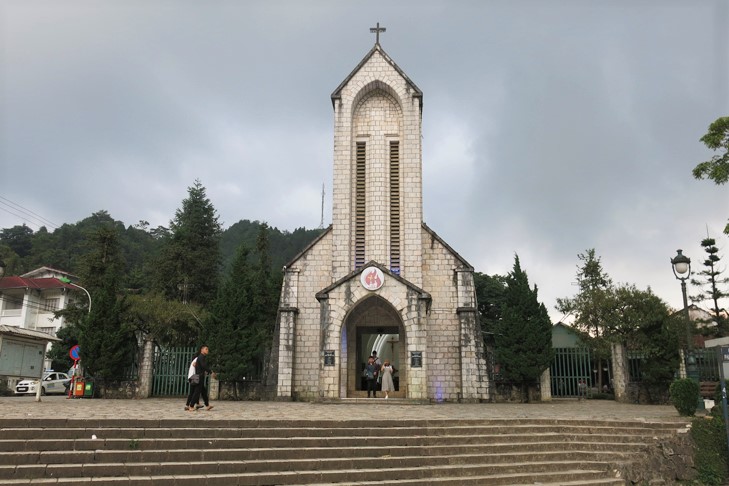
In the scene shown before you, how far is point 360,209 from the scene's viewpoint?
2302 cm

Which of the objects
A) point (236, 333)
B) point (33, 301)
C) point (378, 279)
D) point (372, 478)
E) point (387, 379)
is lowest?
point (372, 478)

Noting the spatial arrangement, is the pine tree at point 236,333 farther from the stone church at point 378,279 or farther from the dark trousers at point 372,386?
the dark trousers at point 372,386

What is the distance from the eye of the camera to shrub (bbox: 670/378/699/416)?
568 inches

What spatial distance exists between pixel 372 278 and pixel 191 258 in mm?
30525

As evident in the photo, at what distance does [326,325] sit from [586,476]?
10.8 m

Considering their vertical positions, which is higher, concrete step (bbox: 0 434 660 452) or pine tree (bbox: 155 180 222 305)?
pine tree (bbox: 155 180 222 305)

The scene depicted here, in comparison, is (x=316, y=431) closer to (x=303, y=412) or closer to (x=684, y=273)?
(x=303, y=412)

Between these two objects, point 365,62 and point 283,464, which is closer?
point 283,464

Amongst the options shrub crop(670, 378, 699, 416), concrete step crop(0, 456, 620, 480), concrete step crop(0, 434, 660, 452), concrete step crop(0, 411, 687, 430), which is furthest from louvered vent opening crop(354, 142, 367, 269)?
concrete step crop(0, 456, 620, 480)

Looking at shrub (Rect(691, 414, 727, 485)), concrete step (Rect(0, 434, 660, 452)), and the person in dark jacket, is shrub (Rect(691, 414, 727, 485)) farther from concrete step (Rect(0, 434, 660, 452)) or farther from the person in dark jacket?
the person in dark jacket

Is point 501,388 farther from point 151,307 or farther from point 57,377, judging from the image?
point 57,377

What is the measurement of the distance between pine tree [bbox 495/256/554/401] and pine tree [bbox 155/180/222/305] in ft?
89.2

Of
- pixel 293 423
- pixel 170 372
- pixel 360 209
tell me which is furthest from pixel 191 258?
pixel 293 423

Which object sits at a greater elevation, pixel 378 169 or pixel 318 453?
pixel 378 169
